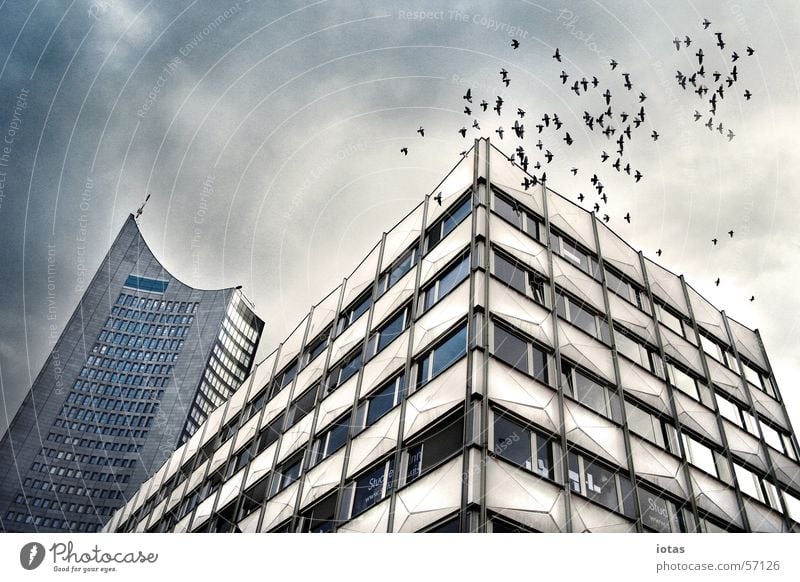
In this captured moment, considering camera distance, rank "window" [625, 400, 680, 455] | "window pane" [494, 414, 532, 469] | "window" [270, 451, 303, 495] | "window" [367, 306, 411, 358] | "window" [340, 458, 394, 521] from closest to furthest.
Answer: "window pane" [494, 414, 532, 469] → "window" [340, 458, 394, 521] → "window" [625, 400, 680, 455] → "window" [367, 306, 411, 358] → "window" [270, 451, 303, 495]

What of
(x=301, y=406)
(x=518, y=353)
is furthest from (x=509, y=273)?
(x=301, y=406)

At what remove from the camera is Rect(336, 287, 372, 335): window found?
2672 centimetres

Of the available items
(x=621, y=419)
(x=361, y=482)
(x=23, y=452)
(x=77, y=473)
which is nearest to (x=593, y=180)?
(x=621, y=419)

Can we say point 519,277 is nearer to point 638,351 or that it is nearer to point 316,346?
point 638,351

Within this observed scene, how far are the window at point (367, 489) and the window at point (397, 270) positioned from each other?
877 cm

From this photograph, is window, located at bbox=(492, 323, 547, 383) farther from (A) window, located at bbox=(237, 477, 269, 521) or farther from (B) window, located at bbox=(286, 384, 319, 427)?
(A) window, located at bbox=(237, 477, 269, 521)

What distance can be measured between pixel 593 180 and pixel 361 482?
13.0 m

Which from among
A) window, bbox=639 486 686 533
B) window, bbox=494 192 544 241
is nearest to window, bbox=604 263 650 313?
window, bbox=494 192 544 241

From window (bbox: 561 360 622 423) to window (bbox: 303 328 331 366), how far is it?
13.1 meters

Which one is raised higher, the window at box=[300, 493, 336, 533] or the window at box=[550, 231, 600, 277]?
the window at box=[550, 231, 600, 277]

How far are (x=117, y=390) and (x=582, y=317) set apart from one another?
495 ft

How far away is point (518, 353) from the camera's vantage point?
18359 mm

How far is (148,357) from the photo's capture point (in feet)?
513

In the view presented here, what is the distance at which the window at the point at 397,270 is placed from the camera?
24.7 m
